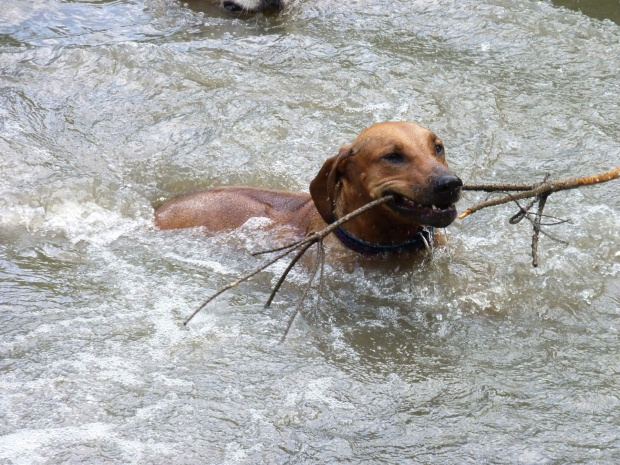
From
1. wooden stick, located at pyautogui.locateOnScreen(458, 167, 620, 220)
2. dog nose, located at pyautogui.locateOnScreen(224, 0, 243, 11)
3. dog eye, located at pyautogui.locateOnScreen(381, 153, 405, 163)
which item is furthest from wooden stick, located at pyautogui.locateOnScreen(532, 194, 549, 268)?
dog nose, located at pyautogui.locateOnScreen(224, 0, 243, 11)

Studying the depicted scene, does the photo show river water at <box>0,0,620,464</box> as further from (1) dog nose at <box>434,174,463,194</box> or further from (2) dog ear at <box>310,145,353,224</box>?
(1) dog nose at <box>434,174,463,194</box>

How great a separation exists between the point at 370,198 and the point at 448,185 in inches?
26.1

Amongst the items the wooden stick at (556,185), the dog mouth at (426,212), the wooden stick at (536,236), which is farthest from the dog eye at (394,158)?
the wooden stick at (536,236)

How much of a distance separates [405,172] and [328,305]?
0.86 meters

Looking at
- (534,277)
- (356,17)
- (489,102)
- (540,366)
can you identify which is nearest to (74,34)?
(356,17)

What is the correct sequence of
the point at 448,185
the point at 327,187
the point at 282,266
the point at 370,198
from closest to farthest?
the point at 448,185 < the point at 370,198 < the point at 327,187 < the point at 282,266

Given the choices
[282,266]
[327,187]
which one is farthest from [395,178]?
[282,266]

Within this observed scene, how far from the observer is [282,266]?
5180 millimetres

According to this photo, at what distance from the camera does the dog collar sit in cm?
482

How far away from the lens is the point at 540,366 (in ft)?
12.5

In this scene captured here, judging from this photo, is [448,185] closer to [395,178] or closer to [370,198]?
[395,178]

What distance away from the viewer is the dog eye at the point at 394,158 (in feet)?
14.6

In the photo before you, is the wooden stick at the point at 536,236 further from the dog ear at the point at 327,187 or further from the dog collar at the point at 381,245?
the dog ear at the point at 327,187

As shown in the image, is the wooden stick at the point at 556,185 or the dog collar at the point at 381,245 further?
the dog collar at the point at 381,245
